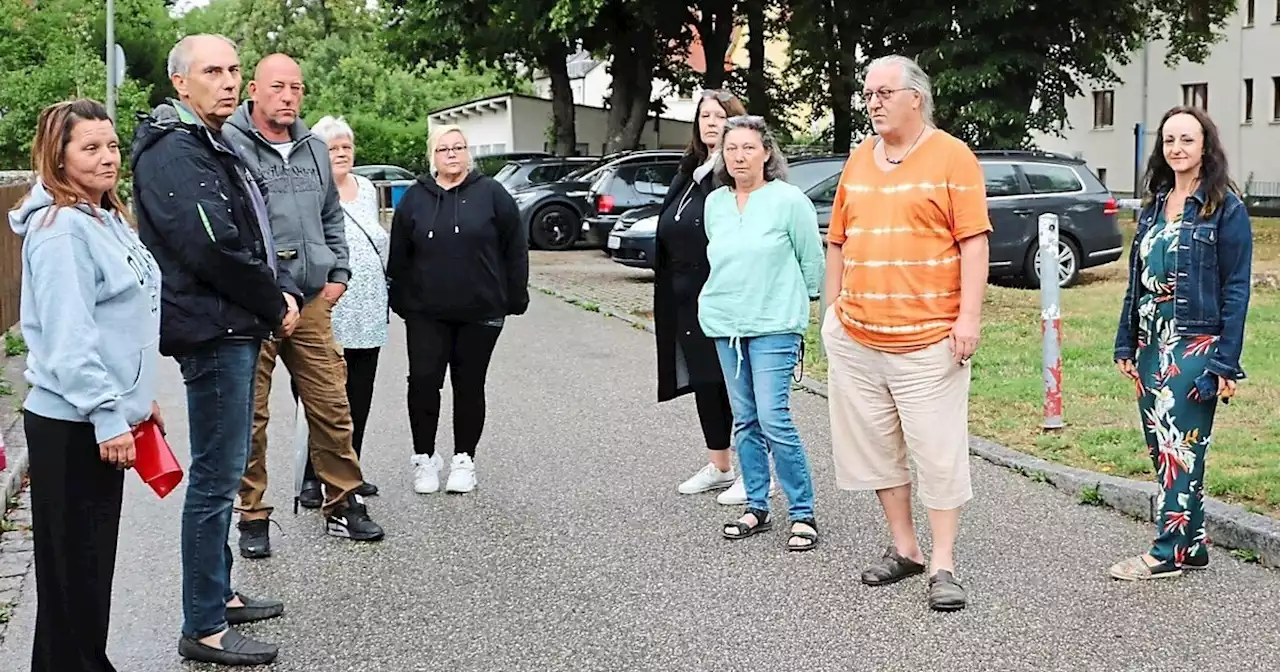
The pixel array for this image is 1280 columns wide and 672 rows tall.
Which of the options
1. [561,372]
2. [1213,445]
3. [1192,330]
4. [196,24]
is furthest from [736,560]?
[196,24]

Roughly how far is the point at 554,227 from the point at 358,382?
18231 millimetres

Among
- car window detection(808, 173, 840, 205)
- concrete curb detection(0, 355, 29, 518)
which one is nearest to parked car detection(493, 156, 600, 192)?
car window detection(808, 173, 840, 205)

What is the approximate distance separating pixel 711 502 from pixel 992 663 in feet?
8.21

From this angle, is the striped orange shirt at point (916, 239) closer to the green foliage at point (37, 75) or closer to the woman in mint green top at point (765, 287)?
the woman in mint green top at point (765, 287)

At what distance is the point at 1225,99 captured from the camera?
42094 mm

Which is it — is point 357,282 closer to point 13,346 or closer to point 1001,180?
point 13,346

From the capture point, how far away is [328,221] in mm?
6172

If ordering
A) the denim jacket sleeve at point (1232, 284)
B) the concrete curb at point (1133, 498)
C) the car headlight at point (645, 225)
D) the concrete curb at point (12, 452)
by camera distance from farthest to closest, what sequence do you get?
the car headlight at point (645, 225), the concrete curb at point (12, 452), the concrete curb at point (1133, 498), the denim jacket sleeve at point (1232, 284)

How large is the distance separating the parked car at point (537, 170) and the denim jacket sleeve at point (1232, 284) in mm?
21200

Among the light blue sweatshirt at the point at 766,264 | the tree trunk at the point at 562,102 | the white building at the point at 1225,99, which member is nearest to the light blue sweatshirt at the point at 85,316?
the light blue sweatshirt at the point at 766,264

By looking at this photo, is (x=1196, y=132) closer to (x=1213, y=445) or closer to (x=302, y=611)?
(x=1213, y=445)

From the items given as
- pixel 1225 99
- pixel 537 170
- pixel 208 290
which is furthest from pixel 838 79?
pixel 208 290

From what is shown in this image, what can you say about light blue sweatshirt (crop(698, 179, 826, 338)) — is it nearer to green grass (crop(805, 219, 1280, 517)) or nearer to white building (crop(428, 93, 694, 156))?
green grass (crop(805, 219, 1280, 517))

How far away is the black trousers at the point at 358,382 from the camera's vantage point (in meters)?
7.07
